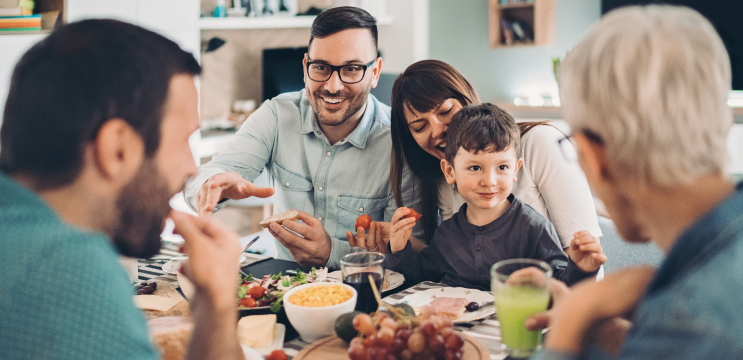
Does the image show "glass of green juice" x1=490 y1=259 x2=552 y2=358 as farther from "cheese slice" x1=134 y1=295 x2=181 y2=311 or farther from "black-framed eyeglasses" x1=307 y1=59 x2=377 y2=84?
"black-framed eyeglasses" x1=307 y1=59 x2=377 y2=84

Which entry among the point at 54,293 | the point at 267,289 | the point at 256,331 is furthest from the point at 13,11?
the point at 54,293

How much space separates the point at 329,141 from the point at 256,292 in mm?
999

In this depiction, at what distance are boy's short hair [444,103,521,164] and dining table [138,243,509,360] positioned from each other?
41cm

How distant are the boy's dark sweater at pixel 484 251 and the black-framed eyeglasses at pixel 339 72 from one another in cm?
76

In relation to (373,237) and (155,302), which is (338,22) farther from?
(155,302)

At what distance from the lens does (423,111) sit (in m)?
1.84

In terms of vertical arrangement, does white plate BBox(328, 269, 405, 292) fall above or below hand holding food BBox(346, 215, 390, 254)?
below

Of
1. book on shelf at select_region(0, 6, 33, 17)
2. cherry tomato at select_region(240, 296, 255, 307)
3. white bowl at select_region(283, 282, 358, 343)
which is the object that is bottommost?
cherry tomato at select_region(240, 296, 255, 307)

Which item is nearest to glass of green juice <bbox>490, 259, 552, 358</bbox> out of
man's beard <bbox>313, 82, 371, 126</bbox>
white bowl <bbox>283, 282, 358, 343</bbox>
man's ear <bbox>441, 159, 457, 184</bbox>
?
white bowl <bbox>283, 282, 358, 343</bbox>

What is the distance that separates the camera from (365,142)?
2.26 m

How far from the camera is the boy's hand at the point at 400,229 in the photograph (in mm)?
1625

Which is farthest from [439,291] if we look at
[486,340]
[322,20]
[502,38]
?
[502,38]

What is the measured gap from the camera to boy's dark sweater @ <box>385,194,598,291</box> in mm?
1597

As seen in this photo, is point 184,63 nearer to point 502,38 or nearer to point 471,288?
point 471,288
